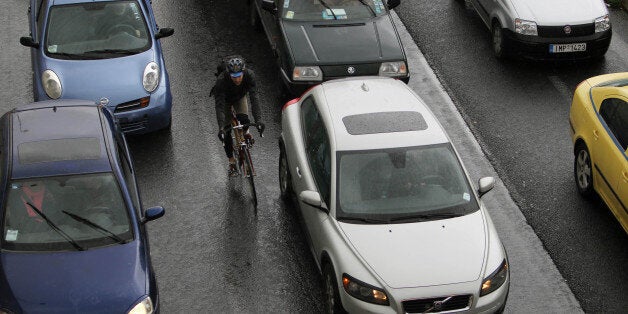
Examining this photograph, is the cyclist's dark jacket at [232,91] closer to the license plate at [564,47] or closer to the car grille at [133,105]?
the car grille at [133,105]

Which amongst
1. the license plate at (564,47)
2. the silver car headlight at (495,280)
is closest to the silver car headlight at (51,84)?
the silver car headlight at (495,280)

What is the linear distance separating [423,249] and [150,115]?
507 cm

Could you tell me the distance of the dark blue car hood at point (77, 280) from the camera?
9.33 meters

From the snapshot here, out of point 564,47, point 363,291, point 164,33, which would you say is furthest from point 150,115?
point 564,47

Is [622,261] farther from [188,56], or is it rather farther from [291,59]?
[188,56]

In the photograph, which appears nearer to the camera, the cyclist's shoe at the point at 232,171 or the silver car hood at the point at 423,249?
the silver car hood at the point at 423,249

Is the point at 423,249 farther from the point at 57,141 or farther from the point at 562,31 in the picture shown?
the point at 562,31

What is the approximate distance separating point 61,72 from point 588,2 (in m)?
8.12

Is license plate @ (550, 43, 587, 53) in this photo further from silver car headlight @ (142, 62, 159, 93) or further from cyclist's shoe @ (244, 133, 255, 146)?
silver car headlight @ (142, 62, 159, 93)

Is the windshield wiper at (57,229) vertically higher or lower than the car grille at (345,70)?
higher

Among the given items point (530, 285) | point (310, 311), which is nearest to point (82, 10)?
point (310, 311)

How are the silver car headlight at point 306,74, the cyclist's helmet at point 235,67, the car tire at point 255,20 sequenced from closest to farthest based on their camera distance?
the cyclist's helmet at point 235,67 → the silver car headlight at point 306,74 → the car tire at point 255,20

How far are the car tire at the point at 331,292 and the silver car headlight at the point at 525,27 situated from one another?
7.01 meters

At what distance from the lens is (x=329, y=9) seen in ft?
50.6
